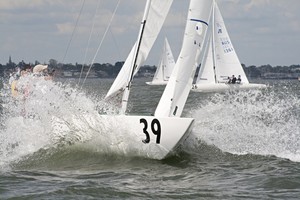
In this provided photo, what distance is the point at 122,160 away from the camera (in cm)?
926

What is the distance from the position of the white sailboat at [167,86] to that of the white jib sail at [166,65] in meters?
37.0

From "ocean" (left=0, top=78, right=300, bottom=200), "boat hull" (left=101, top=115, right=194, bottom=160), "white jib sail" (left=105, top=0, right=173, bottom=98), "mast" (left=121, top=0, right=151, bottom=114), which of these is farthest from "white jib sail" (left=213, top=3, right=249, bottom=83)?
"boat hull" (left=101, top=115, right=194, bottom=160)

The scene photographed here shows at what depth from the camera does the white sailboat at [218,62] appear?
35188mm

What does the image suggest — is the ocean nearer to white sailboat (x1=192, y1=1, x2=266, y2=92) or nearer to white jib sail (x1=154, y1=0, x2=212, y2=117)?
white jib sail (x1=154, y1=0, x2=212, y2=117)

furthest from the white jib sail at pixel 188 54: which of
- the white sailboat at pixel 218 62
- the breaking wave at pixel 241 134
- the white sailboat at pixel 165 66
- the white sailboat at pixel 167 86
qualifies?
the white sailboat at pixel 165 66

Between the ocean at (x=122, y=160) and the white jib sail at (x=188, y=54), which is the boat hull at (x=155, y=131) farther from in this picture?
the white jib sail at (x=188, y=54)

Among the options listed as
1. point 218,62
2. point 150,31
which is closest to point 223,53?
point 218,62

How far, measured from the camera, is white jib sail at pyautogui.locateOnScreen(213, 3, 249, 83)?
35219mm

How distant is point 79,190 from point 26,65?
16.8ft

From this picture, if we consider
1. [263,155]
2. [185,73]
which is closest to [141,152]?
[185,73]

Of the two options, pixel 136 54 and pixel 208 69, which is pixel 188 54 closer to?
pixel 136 54

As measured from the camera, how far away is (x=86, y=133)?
966cm

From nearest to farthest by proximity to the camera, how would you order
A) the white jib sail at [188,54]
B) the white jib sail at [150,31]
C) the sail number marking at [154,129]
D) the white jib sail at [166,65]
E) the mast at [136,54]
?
the sail number marking at [154,129] → the white jib sail at [188,54] → the mast at [136,54] → the white jib sail at [150,31] → the white jib sail at [166,65]

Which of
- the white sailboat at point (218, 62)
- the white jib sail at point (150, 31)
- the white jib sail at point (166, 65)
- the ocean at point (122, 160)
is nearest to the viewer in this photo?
the ocean at point (122, 160)
